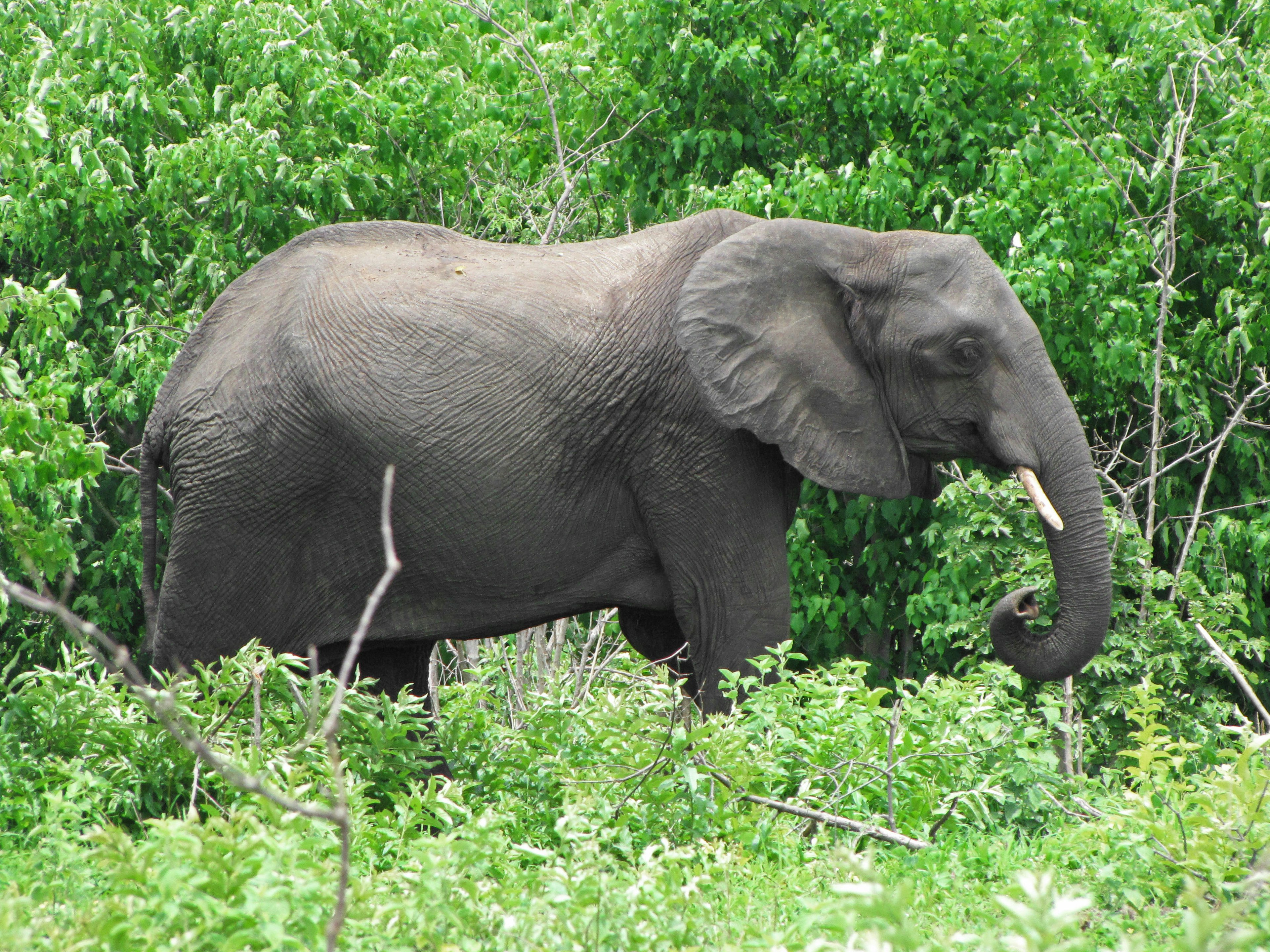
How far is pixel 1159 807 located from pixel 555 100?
19.5 feet

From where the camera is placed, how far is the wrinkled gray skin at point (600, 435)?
17.9 feet

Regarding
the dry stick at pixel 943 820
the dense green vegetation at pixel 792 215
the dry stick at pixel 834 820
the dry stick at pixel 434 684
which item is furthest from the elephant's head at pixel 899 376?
the dry stick at pixel 434 684

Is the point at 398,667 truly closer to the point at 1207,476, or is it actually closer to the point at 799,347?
the point at 799,347

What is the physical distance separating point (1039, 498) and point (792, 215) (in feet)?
8.80

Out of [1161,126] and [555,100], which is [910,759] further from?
[555,100]

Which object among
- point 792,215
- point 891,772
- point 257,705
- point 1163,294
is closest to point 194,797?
point 257,705

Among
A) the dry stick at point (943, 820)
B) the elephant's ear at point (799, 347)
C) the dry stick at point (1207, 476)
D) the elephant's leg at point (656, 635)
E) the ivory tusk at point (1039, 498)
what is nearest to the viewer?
the dry stick at point (943, 820)

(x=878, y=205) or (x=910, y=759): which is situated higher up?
(x=878, y=205)

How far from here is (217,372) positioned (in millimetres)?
5617

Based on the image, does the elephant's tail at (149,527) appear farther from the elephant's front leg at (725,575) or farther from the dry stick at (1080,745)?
the dry stick at (1080,745)

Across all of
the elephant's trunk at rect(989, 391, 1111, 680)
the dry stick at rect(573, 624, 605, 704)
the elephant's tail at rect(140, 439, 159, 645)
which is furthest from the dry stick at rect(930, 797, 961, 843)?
the elephant's tail at rect(140, 439, 159, 645)

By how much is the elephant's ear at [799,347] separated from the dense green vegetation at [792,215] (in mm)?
838

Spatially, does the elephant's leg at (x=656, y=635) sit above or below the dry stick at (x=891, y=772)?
below

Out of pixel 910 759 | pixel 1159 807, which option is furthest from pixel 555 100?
pixel 1159 807
